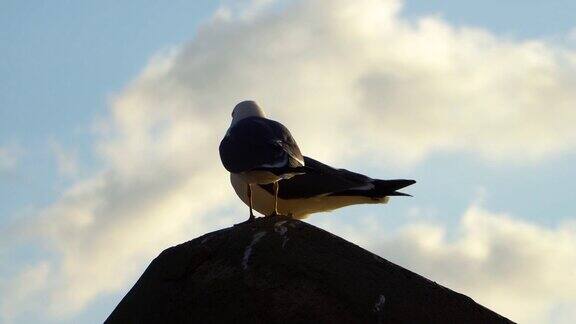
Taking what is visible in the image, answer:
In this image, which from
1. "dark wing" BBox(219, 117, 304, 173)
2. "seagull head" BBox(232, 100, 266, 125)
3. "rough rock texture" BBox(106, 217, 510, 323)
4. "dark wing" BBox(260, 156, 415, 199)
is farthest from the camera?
"dark wing" BBox(260, 156, 415, 199)

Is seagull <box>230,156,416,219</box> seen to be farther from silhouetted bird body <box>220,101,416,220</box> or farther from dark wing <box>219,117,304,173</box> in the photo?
dark wing <box>219,117,304,173</box>

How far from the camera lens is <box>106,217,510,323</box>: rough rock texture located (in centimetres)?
854

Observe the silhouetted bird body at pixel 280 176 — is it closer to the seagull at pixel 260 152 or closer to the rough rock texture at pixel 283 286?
the seagull at pixel 260 152

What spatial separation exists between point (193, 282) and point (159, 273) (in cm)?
52

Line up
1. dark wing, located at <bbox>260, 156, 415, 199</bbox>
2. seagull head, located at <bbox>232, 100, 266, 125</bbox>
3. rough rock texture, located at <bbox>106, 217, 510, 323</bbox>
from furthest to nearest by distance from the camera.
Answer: dark wing, located at <bbox>260, 156, 415, 199</bbox>
seagull head, located at <bbox>232, 100, 266, 125</bbox>
rough rock texture, located at <bbox>106, 217, 510, 323</bbox>

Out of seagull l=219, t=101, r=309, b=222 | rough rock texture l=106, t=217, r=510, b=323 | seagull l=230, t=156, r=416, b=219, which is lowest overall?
rough rock texture l=106, t=217, r=510, b=323

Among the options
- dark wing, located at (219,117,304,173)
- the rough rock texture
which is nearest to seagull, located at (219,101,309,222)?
dark wing, located at (219,117,304,173)

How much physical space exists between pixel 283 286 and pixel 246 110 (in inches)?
233

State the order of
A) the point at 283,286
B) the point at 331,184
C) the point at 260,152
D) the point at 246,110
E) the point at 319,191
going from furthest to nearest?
the point at 331,184
the point at 319,191
the point at 246,110
the point at 260,152
the point at 283,286

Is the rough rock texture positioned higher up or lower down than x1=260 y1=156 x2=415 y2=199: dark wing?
lower down

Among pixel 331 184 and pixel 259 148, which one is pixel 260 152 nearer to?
pixel 259 148

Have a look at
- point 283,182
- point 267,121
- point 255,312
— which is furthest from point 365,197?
point 255,312

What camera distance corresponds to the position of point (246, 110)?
1432 cm

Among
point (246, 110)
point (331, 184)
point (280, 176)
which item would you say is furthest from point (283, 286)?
point (331, 184)
